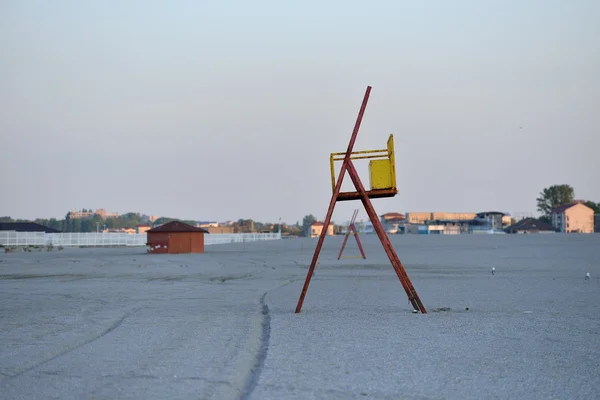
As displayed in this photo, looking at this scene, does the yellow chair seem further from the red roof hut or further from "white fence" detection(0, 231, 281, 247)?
"white fence" detection(0, 231, 281, 247)

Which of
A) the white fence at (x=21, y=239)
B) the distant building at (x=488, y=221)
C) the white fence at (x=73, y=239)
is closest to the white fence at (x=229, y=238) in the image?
the white fence at (x=73, y=239)

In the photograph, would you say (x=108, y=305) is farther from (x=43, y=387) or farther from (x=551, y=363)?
(x=551, y=363)

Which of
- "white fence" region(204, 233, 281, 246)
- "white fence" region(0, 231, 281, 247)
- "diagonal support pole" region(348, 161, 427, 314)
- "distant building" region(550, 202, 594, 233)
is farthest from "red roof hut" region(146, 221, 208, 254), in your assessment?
"distant building" region(550, 202, 594, 233)

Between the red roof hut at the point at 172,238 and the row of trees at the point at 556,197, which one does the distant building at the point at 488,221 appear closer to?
the row of trees at the point at 556,197

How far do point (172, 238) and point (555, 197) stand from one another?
462 feet

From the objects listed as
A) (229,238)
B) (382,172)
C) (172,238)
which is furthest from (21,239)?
(382,172)

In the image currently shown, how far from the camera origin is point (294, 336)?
1031 cm

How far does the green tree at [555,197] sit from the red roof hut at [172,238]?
5399 inches

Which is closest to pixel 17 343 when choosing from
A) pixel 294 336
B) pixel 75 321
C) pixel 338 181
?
pixel 75 321

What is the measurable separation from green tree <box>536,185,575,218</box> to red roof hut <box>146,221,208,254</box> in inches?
5399

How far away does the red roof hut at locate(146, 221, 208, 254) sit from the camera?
49.7 m

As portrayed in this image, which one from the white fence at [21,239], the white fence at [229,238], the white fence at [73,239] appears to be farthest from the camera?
the white fence at [229,238]

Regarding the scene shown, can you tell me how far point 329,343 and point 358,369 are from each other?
1.82 meters

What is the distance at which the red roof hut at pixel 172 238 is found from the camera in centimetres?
4972
